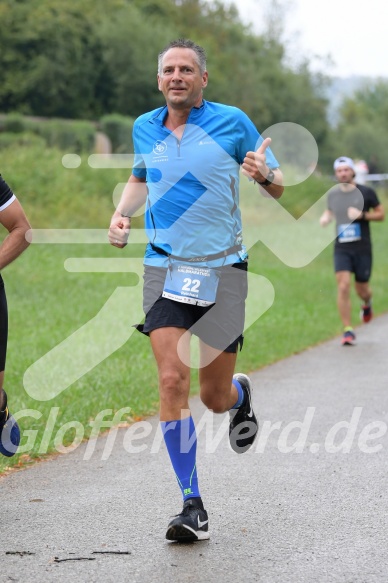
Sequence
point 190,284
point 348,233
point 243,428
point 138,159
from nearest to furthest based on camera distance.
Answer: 1. point 190,284
2. point 138,159
3. point 243,428
4. point 348,233

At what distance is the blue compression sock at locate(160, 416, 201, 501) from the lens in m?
5.39

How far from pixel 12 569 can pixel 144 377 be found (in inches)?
229

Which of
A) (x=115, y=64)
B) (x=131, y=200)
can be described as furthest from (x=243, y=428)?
(x=115, y=64)

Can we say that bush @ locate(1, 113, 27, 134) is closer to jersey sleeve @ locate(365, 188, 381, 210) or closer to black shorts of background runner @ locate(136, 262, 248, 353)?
jersey sleeve @ locate(365, 188, 381, 210)

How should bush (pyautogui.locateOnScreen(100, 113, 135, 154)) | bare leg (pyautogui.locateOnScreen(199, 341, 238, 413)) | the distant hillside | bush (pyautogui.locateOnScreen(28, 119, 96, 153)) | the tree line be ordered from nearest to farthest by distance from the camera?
bare leg (pyautogui.locateOnScreen(199, 341, 238, 413)) → bush (pyautogui.locateOnScreen(28, 119, 96, 153)) → bush (pyautogui.locateOnScreen(100, 113, 135, 154)) → the tree line → the distant hillside

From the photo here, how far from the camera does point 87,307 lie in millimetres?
16031

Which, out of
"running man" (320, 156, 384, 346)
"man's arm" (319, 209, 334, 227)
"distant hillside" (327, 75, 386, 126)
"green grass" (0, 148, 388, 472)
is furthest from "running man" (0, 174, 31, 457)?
"distant hillside" (327, 75, 386, 126)

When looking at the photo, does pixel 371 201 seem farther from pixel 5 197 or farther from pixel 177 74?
pixel 5 197

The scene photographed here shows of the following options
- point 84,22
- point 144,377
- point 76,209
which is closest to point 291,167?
point 76,209

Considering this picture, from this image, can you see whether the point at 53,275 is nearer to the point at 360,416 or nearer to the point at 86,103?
the point at 360,416

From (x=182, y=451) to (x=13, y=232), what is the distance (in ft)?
4.38

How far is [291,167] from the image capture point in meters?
45.1

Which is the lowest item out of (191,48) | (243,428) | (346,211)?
(243,428)

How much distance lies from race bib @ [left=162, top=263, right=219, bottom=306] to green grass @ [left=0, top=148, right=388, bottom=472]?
2054 millimetres
